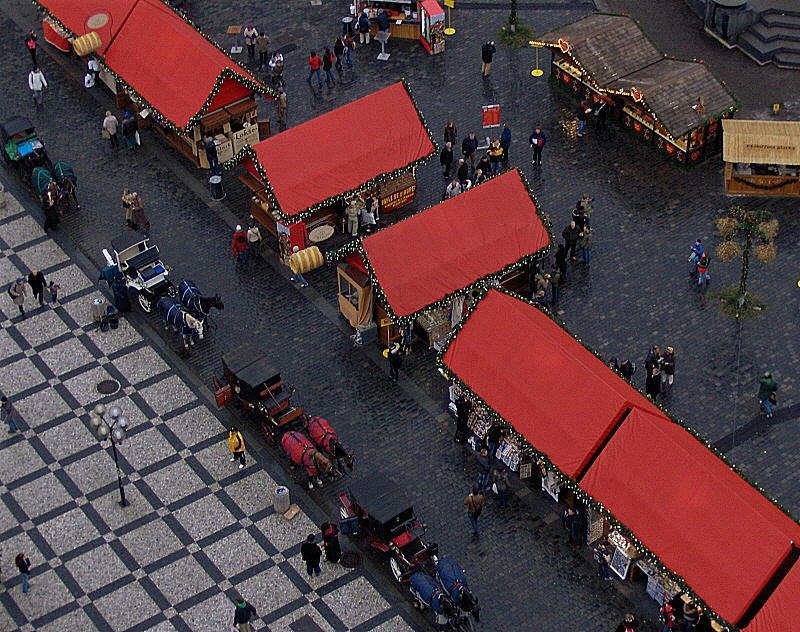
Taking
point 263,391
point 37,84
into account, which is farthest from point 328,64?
point 263,391

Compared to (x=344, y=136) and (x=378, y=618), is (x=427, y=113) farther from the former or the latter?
(x=378, y=618)

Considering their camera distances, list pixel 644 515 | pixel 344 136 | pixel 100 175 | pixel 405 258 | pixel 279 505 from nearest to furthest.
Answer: pixel 644 515
pixel 279 505
pixel 405 258
pixel 344 136
pixel 100 175

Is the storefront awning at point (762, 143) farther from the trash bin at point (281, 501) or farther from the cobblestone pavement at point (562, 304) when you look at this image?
the trash bin at point (281, 501)

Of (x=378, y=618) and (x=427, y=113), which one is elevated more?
(x=427, y=113)

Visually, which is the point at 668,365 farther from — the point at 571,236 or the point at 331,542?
the point at 331,542

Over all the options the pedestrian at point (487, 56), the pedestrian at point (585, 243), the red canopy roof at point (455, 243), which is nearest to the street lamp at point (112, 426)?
the red canopy roof at point (455, 243)

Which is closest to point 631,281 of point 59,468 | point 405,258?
point 405,258

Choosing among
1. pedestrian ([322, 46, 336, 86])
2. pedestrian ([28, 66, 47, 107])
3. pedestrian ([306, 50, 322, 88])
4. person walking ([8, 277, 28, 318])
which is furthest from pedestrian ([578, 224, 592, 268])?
pedestrian ([28, 66, 47, 107])
